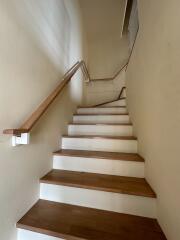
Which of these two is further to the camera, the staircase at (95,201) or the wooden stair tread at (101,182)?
the wooden stair tread at (101,182)

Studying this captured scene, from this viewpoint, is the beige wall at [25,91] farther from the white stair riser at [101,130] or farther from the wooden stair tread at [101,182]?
the white stair riser at [101,130]

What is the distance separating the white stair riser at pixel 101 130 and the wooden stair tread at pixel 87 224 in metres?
1.12

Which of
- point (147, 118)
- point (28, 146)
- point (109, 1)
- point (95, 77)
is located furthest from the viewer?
point (95, 77)

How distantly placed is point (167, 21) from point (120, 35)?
3552mm

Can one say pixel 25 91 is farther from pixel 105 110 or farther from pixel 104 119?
pixel 105 110

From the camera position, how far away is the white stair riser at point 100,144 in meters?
1.80

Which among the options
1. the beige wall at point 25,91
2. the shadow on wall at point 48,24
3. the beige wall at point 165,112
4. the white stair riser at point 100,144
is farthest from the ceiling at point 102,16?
the white stair riser at point 100,144

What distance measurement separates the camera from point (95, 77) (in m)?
4.29

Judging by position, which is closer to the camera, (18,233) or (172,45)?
(172,45)

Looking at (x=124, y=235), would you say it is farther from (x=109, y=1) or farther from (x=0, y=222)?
(x=109, y=1)

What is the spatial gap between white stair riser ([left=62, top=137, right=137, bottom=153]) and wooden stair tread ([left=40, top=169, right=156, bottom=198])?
417mm

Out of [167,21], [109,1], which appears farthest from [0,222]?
[109,1]

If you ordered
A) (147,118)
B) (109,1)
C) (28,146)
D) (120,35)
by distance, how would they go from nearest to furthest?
(28,146), (147,118), (109,1), (120,35)

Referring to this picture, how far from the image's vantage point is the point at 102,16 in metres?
3.43
